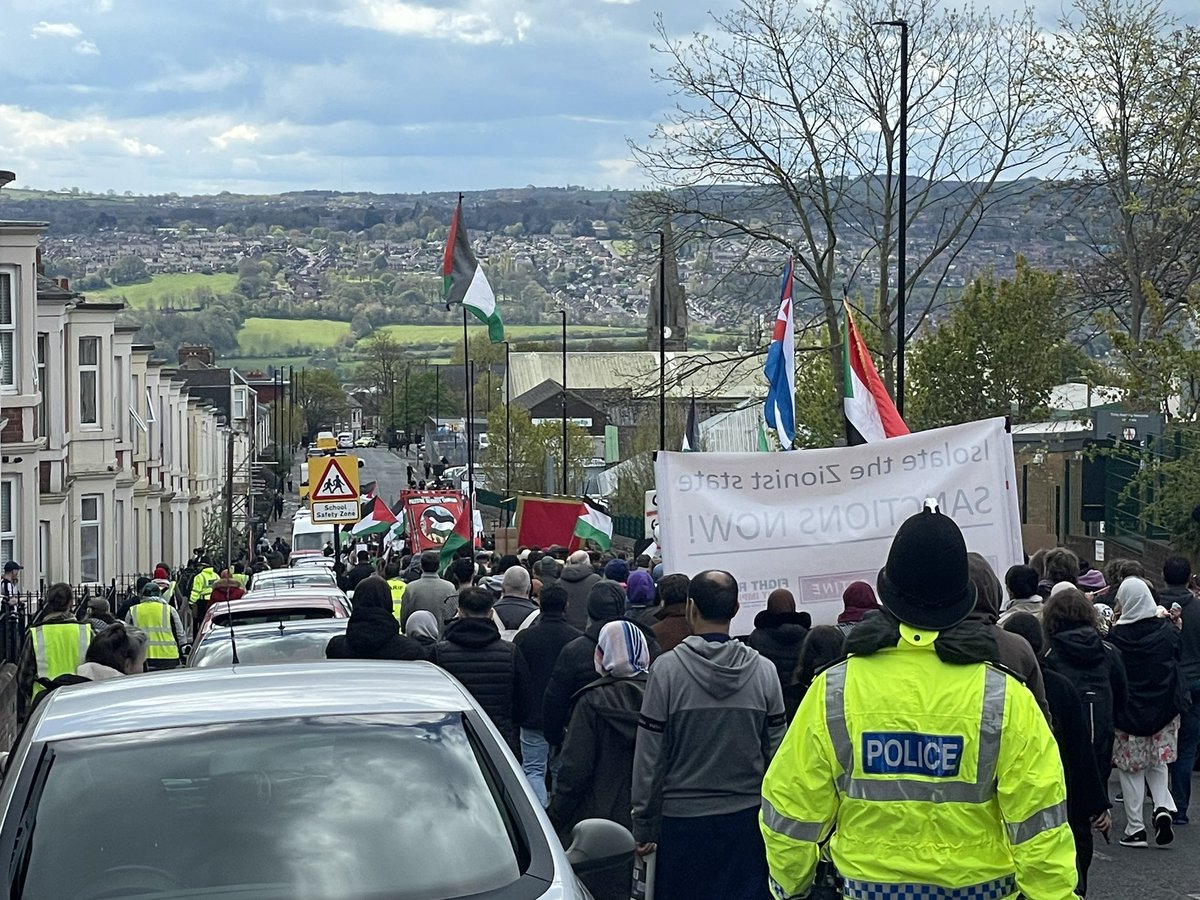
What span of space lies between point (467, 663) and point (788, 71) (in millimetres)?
28415

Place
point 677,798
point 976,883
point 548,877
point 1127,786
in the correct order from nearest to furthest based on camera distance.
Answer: point 976,883 → point 548,877 → point 677,798 → point 1127,786

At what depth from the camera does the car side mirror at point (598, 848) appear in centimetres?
546

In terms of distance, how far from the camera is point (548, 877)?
4988 mm

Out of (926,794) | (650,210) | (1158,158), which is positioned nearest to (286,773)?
(926,794)

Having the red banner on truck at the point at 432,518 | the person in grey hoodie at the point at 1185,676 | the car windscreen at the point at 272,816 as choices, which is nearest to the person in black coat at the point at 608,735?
the car windscreen at the point at 272,816

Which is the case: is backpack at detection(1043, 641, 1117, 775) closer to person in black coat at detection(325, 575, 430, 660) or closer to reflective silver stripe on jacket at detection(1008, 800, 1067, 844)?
person in black coat at detection(325, 575, 430, 660)

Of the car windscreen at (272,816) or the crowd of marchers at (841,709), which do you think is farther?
the car windscreen at (272,816)

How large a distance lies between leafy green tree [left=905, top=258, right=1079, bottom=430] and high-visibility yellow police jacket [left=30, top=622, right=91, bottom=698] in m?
29.2

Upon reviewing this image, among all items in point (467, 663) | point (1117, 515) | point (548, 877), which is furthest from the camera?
point (1117, 515)

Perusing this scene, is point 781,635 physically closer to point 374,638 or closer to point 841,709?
point 374,638

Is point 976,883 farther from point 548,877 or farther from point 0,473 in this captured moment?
point 0,473

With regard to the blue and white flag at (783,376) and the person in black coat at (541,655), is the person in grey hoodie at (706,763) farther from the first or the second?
the blue and white flag at (783,376)

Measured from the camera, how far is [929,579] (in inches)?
185

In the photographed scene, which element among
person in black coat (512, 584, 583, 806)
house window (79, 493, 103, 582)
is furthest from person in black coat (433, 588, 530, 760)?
house window (79, 493, 103, 582)
